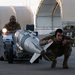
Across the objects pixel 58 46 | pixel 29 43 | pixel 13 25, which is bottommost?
pixel 29 43

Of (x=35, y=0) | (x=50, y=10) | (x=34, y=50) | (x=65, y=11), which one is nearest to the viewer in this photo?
(x=34, y=50)

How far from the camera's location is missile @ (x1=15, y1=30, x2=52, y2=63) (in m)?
14.0

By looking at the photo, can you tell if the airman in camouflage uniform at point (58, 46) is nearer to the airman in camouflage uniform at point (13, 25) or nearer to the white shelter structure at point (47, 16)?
the airman in camouflage uniform at point (13, 25)

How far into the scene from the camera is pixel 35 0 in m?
70.8

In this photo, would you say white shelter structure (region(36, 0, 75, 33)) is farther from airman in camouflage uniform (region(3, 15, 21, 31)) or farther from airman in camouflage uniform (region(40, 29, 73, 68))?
airman in camouflage uniform (region(40, 29, 73, 68))

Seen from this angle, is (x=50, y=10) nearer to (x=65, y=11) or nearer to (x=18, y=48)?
(x=65, y=11)

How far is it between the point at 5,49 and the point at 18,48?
3.81 ft

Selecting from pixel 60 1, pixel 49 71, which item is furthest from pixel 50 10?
pixel 49 71

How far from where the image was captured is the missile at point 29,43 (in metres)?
14.0

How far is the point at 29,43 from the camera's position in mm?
16016

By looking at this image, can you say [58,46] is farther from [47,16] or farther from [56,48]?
[47,16]

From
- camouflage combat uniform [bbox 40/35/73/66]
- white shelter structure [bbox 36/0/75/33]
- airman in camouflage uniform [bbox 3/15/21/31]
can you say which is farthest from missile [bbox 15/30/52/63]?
white shelter structure [bbox 36/0/75/33]

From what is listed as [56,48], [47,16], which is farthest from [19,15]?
[47,16]

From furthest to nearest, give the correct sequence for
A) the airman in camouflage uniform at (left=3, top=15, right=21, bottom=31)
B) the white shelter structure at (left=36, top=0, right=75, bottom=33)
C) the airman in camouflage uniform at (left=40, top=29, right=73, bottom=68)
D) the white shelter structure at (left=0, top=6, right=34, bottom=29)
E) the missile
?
the white shelter structure at (left=36, top=0, right=75, bottom=33), the white shelter structure at (left=0, top=6, right=34, bottom=29), the airman in camouflage uniform at (left=3, top=15, right=21, bottom=31), the missile, the airman in camouflage uniform at (left=40, top=29, right=73, bottom=68)
